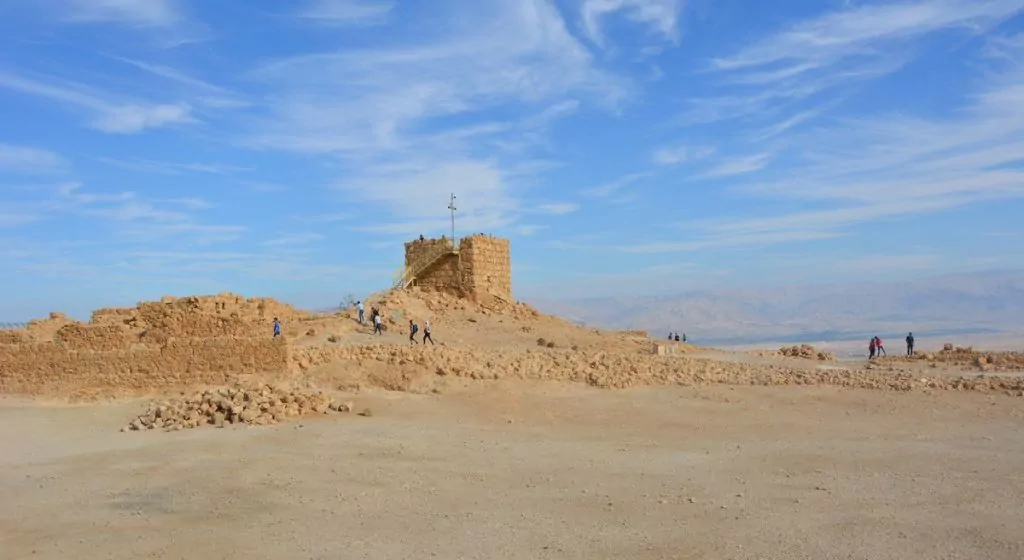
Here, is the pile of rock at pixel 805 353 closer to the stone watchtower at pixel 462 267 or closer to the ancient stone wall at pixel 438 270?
the stone watchtower at pixel 462 267

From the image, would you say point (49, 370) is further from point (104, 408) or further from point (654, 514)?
point (654, 514)

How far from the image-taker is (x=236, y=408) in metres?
13.5

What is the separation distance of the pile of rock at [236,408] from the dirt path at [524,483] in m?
0.53

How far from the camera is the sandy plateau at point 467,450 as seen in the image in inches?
301

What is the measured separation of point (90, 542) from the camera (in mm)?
7781

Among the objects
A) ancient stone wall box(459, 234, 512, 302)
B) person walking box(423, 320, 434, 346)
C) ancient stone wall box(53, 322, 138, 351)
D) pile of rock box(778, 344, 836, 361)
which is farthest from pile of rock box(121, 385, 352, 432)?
pile of rock box(778, 344, 836, 361)

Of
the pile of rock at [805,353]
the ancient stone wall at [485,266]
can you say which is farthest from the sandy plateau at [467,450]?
the ancient stone wall at [485,266]

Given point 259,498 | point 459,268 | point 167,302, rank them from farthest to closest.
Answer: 1. point 459,268
2. point 167,302
3. point 259,498

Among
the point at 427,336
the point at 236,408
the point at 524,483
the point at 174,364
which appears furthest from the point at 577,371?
the point at 524,483

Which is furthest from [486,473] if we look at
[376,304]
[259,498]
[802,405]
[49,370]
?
[376,304]

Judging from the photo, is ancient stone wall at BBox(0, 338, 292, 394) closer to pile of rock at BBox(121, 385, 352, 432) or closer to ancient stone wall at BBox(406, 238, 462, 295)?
pile of rock at BBox(121, 385, 352, 432)

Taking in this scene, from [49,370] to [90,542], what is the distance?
1025 cm

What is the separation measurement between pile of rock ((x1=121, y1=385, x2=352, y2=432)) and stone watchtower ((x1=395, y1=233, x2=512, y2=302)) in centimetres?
1476

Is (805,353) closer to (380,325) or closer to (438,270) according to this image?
(438,270)
